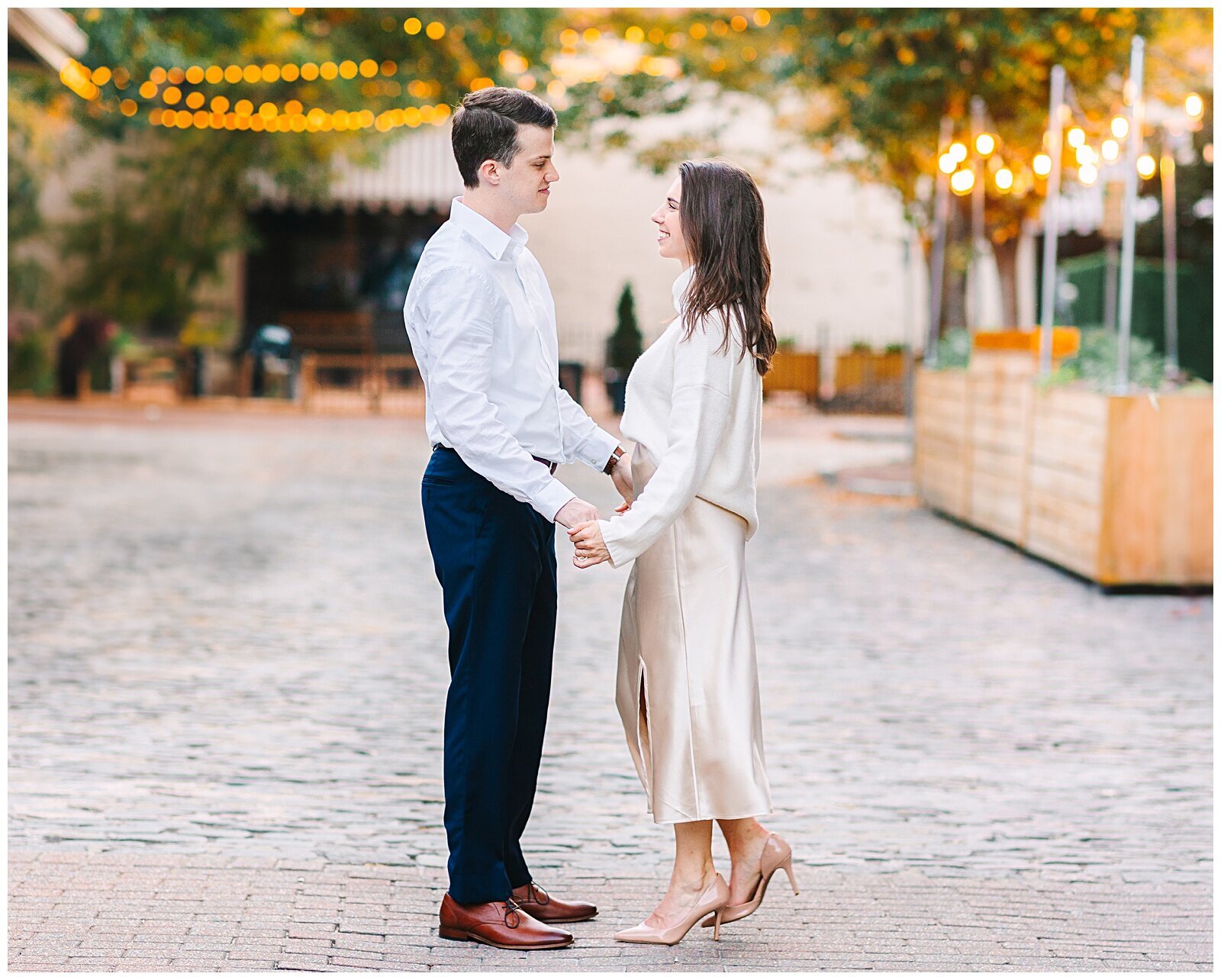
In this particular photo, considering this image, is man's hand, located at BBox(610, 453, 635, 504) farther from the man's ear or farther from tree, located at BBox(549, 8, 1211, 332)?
tree, located at BBox(549, 8, 1211, 332)

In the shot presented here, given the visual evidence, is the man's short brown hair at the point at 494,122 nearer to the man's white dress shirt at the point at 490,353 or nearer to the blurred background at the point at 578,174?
the man's white dress shirt at the point at 490,353

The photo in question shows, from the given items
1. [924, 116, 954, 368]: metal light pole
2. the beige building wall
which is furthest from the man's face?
the beige building wall

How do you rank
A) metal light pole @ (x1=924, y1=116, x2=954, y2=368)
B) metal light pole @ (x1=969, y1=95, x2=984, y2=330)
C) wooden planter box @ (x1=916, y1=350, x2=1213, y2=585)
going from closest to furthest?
1. wooden planter box @ (x1=916, y1=350, x2=1213, y2=585)
2. metal light pole @ (x1=969, y1=95, x2=984, y2=330)
3. metal light pole @ (x1=924, y1=116, x2=954, y2=368)

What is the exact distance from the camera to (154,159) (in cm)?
2809

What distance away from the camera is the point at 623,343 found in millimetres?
25297

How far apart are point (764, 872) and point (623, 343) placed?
856 inches

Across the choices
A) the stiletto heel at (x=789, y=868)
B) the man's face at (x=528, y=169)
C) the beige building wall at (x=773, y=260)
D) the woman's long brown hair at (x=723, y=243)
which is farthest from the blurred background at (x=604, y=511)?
the beige building wall at (x=773, y=260)

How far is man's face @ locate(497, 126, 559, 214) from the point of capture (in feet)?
12.1

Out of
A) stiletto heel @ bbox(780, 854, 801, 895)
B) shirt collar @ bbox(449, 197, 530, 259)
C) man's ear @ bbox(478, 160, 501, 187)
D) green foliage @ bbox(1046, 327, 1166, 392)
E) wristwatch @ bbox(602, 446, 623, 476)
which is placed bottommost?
stiletto heel @ bbox(780, 854, 801, 895)

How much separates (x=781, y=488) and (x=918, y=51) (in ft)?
14.3

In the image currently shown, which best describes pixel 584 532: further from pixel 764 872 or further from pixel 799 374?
pixel 799 374

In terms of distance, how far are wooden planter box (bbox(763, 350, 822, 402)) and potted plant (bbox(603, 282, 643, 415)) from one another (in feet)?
10.7

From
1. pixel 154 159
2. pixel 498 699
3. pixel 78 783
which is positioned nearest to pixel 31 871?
pixel 78 783

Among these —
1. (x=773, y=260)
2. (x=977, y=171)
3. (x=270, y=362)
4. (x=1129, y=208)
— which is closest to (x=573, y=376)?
(x=270, y=362)
